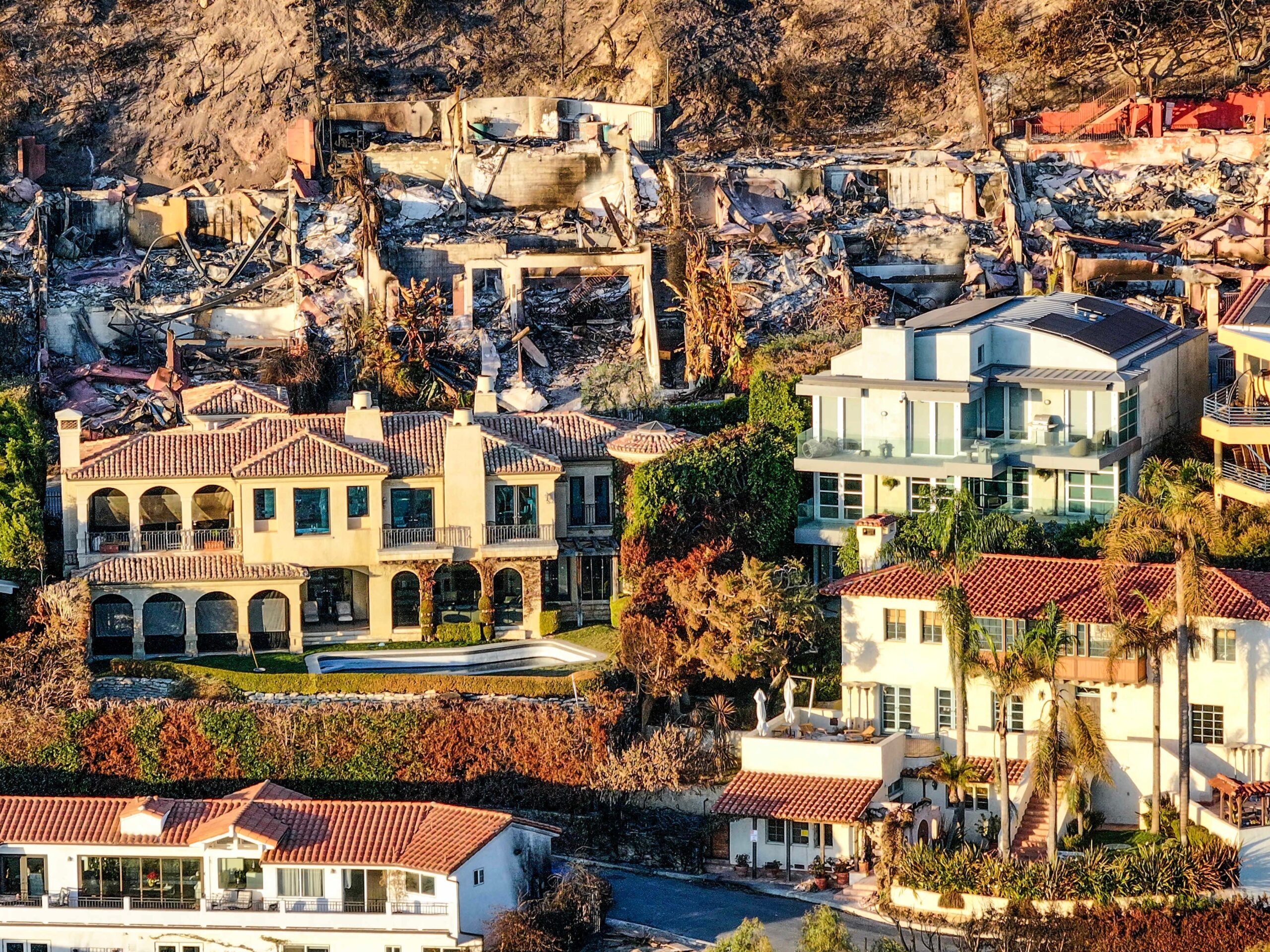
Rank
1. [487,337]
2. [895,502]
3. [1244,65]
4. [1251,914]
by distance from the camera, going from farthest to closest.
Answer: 1. [1244,65]
2. [487,337]
3. [895,502]
4. [1251,914]

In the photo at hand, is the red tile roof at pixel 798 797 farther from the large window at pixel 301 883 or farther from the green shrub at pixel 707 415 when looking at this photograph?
the green shrub at pixel 707 415

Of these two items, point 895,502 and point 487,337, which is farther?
point 487,337

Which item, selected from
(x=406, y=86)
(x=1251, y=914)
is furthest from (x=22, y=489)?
(x=406, y=86)

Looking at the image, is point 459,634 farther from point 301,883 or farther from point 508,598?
point 301,883

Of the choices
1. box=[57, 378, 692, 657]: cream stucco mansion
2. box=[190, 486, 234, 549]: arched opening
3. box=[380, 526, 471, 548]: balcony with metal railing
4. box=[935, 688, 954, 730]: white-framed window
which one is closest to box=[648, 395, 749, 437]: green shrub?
box=[57, 378, 692, 657]: cream stucco mansion

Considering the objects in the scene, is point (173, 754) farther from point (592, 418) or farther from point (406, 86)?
point (406, 86)

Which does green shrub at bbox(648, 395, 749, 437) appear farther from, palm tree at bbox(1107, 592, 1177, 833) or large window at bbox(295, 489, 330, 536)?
palm tree at bbox(1107, 592, 1177, 833)

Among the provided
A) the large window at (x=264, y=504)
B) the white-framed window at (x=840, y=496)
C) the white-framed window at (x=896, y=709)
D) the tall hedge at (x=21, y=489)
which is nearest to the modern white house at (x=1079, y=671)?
the white-framed window at (x=896, y=709)
